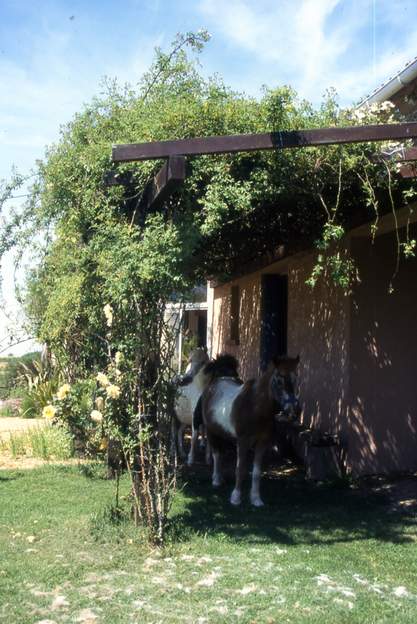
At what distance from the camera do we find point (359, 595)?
4.78m

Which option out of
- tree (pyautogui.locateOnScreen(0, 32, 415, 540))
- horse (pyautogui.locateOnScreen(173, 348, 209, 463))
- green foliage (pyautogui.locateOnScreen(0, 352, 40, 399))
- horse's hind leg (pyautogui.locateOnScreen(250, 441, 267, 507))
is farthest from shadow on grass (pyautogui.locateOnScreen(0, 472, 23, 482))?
green foliage (pyautogui.locateOnScreen(0, 352, 40, 399))

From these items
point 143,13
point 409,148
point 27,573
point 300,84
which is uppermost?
point 143,13

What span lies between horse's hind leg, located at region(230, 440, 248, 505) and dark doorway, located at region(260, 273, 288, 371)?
4561 mm

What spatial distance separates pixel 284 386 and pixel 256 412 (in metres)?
0.52

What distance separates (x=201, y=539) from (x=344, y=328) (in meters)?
3.82

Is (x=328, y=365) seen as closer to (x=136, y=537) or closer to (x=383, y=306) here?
(x=383, y=306)

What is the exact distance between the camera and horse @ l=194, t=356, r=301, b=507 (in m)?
7.28

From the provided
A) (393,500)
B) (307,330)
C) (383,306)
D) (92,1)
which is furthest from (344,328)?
(92,1)

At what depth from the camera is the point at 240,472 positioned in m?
7.50

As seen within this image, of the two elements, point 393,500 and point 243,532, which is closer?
point 243,532

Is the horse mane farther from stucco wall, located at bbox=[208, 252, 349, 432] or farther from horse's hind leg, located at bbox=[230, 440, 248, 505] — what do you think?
horse's hind leg, located at bbox=[230, 440, 248, 505]

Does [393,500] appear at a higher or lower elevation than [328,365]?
lower

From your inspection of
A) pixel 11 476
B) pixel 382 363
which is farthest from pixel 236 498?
pixel 11 476

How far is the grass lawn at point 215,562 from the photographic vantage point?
452 centimetres
